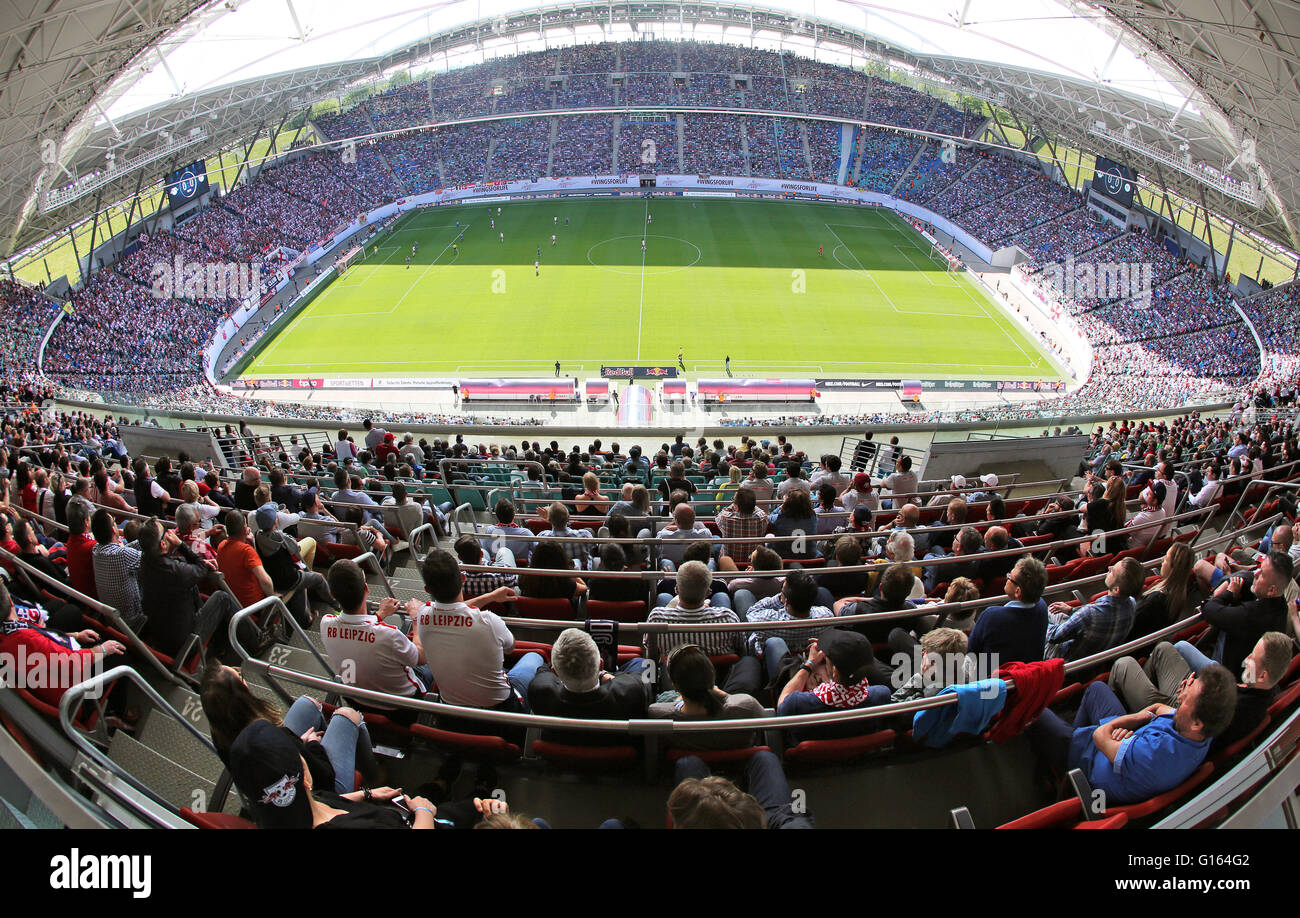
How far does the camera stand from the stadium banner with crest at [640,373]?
31781mm

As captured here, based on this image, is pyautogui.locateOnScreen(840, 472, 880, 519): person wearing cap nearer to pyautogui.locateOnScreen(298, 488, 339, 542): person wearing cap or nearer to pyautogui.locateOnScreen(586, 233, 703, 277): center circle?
pyautogui.locateOnScreen(298, 488, 339, 542): person wearing cap

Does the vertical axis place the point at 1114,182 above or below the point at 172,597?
above

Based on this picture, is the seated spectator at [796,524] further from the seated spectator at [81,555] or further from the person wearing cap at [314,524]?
the seated spectator at [81,555]

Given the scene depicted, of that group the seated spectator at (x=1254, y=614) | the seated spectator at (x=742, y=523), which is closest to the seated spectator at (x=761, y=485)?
the seated spectator at (x=742, y=523)

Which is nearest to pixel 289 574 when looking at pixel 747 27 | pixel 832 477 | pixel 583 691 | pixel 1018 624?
pixel 583 691

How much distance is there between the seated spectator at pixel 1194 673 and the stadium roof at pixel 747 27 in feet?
69.9

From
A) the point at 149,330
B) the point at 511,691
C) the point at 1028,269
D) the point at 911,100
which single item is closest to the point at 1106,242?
the point at 1028,269

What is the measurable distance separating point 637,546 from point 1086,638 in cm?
411

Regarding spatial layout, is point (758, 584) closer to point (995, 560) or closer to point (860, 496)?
point (995, 560)

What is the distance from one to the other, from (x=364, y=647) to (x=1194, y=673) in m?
4.78

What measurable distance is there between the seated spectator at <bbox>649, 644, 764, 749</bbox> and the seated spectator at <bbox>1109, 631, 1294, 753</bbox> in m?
2.25

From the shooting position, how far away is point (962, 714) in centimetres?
385

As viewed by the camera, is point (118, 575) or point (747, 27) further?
point (747, 27)

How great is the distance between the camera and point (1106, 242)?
4431 cm
